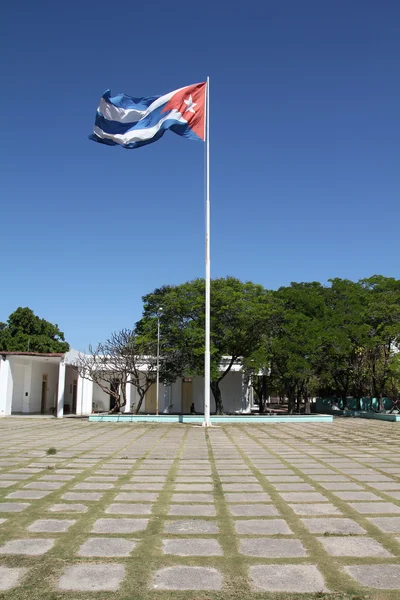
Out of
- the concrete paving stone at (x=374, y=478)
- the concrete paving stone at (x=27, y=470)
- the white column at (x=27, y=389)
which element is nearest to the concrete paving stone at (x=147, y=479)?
the concrete paving stone at (x=27, y=470)

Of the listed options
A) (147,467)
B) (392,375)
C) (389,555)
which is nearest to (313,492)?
(389,555)

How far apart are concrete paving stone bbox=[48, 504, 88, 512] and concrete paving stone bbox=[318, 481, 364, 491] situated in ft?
9.57

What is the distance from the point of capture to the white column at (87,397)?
28406mm

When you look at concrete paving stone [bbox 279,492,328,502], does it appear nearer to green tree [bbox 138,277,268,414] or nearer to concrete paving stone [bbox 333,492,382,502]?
concrete paving stone [bbox 333,492,382,502]

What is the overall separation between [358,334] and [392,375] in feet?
10.4

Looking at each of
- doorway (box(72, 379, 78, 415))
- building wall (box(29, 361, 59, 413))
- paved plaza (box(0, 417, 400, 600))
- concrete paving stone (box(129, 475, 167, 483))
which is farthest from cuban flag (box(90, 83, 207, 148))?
doorway (box(72, 379, 78, 415))

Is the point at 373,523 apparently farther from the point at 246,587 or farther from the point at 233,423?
the point at 233,423

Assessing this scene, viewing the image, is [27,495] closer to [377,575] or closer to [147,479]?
[147,479]

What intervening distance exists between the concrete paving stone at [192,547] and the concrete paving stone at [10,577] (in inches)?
40.2

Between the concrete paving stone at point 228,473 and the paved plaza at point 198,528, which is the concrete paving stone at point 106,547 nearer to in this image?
the paved plaza at point 198,528

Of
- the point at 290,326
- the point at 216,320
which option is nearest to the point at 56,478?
the point at 216,320

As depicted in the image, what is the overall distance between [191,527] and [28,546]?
1.36 m

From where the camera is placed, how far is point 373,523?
4.42 metres

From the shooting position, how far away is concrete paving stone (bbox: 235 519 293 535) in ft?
13.7
